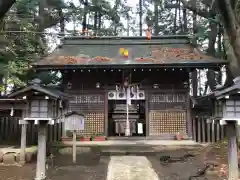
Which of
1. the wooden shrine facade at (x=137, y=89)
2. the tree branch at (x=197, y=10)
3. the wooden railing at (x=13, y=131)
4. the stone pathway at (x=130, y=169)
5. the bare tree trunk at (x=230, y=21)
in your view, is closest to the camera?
the bare tree trunk at (x=230, y=21)

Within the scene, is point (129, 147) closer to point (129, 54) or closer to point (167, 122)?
point (167, 122)

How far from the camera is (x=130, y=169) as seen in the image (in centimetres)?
822

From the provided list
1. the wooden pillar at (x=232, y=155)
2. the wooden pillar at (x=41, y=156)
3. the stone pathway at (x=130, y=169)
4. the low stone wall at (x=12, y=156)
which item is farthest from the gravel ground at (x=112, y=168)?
the wooden pillar at (x=232, y=155)

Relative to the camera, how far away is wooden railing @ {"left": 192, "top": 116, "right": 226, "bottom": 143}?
41.6ft

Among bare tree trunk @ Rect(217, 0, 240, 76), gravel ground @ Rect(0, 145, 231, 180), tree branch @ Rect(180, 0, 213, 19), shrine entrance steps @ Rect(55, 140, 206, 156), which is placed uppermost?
tree branch @ Rect(180, 0, 213, 19)

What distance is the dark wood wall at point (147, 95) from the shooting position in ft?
43.4

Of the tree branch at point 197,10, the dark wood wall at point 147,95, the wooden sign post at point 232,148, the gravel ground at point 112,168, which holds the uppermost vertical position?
the tree branch at point 197,10

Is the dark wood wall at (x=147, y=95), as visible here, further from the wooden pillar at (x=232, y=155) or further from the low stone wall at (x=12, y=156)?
the wooden pillar at (x=232, y=155)

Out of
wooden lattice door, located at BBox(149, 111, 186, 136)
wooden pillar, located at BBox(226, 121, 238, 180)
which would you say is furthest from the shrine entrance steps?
wooden pillar, located at BBox(226, 121, 238, 180)

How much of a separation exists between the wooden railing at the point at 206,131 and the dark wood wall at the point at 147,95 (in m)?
0.55

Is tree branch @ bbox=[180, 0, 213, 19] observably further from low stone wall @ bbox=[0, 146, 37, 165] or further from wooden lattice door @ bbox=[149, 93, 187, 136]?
low stone wall @ bbox=[0, 146, 37, 165]

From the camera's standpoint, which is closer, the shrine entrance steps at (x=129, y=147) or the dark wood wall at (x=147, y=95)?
the shrine entrance steps at (x=129, y=147)

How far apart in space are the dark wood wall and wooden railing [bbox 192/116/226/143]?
55 cm

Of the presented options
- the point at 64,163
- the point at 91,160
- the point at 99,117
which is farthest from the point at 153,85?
the point at 64,163
